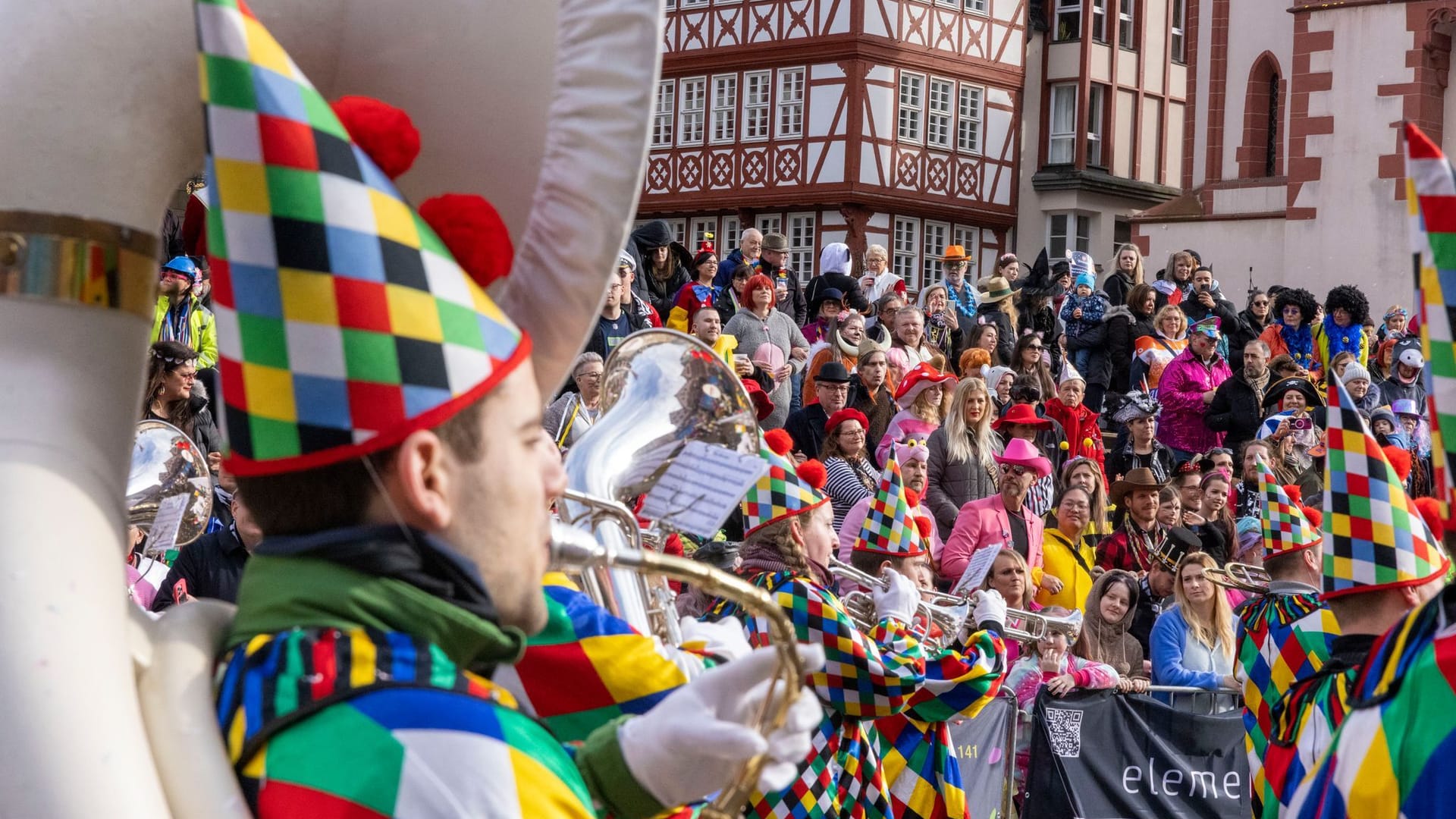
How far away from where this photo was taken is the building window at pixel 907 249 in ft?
103

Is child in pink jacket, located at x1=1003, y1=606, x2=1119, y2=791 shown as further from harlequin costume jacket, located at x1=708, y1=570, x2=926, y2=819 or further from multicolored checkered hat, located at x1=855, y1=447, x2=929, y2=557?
harlequin costume jacket, located at x1=708, y1=570, x2=926, y2=819

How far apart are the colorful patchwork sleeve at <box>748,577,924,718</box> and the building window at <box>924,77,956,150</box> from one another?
2622 centimetres

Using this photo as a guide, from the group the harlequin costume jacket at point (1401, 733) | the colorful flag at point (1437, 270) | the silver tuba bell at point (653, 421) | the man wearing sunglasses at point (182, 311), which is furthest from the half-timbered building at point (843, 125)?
the colorful flag at point (1437, 270)

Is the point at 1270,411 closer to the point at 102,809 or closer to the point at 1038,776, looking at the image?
the point at 1038,776

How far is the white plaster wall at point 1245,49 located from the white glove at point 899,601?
910 inches

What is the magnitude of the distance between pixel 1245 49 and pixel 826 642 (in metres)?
24.9

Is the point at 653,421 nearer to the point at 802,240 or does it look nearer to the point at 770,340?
the point at 770,340

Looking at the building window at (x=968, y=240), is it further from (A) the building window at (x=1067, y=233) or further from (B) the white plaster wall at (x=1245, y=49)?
(B) the white plaster wall at (x=1245, y=49)

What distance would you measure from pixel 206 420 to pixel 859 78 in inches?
926

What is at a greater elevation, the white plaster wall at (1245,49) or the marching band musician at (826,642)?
the white plaster wall at (1245,49)

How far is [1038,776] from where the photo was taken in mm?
8344

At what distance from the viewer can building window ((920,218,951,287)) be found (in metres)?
31.7

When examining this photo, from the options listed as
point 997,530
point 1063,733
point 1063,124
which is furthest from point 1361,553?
point 1063,124

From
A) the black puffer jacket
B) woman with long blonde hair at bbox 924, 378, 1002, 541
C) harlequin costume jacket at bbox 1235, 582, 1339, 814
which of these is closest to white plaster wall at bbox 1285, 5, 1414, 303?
the black puffer jacket
